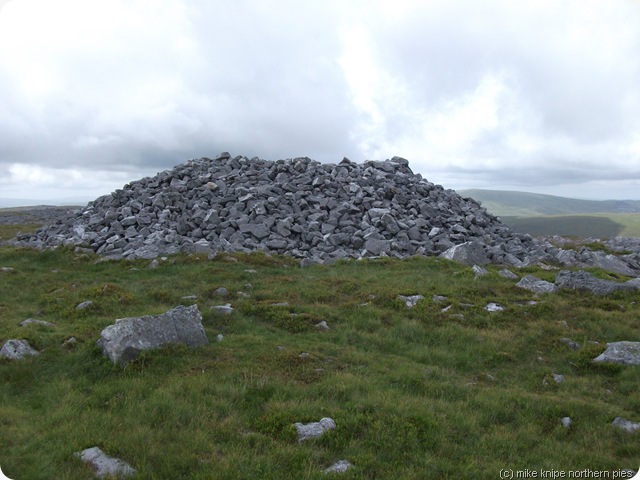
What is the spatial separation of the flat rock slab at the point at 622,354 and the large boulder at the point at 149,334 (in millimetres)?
10474

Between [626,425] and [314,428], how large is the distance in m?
5.98

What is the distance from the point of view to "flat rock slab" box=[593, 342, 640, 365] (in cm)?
1202

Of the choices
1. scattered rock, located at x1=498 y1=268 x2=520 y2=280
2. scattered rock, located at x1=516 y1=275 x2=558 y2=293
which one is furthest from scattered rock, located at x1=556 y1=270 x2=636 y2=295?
scattered rock, located at x1=498 y1=268 x2=520 y2=280

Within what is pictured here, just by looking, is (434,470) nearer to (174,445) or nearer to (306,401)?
(306,401)

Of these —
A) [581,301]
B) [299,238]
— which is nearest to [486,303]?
[581,301]

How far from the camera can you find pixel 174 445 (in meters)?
7.86

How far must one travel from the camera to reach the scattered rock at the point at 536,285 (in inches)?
734

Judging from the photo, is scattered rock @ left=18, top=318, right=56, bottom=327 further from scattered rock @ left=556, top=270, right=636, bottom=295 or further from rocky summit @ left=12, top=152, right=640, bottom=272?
scattered rock @ left=556, top=270, right=636, bottom=295

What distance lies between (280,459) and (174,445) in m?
1.82

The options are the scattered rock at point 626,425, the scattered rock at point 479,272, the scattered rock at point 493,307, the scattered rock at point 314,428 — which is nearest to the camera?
the scattered rock at point 314,428

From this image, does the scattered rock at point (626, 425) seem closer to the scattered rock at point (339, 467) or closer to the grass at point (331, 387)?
the grass at point (331, 387)

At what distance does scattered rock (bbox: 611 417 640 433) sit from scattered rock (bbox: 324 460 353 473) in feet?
17.8

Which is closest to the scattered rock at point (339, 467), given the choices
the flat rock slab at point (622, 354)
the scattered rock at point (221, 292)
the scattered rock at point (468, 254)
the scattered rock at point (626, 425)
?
the scattered rock at point (626, 425)

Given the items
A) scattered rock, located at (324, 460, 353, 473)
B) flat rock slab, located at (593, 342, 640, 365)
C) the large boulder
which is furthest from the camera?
flat rock slab, located at (593, 342, 640, 365)
